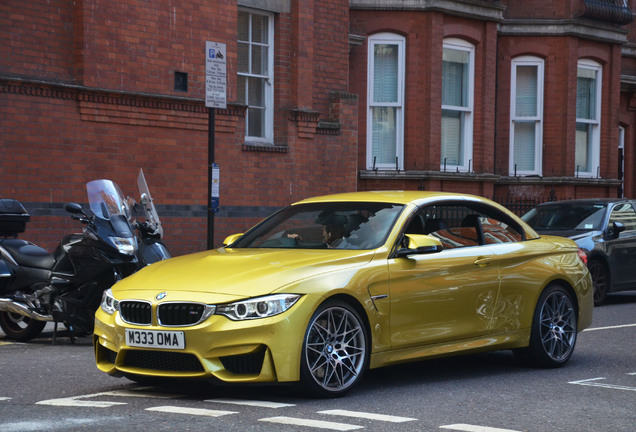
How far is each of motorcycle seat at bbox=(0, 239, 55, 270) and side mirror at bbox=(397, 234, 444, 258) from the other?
423 cm

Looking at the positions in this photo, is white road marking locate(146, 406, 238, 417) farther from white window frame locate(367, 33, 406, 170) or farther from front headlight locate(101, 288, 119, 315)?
white window frame locate(367, 33, 406, 170)

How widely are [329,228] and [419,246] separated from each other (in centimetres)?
82

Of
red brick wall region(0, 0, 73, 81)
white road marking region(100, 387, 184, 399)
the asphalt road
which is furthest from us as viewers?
red brick wall region(0, 0, 73, 81)

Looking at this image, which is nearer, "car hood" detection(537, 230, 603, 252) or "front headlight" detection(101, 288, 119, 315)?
"front headlight" detection(101, 288, 119, 315)

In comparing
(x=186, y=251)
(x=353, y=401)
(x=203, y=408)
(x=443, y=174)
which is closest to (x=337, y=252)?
(x=353, y=401)

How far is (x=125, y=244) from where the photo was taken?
10.3 m

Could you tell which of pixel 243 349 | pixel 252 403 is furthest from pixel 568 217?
pixel 243 349

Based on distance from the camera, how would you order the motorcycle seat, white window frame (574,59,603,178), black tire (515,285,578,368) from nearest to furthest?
black tire (515,285,578,368) → the motorcycle seat → white window frame (574,59,603,178)

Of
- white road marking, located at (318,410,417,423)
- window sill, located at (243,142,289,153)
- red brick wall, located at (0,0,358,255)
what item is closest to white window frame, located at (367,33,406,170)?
red brick wall, located at (0,0,358,255)

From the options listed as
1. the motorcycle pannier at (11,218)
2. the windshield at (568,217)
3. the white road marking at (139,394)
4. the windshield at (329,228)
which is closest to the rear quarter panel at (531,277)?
the windshield at (329,228)

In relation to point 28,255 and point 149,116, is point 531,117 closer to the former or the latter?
point 149,116

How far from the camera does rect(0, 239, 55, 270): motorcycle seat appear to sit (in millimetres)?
10750

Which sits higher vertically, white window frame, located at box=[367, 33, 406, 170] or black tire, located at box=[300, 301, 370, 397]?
white window frame, located at box=[367, 33, 406, 170]

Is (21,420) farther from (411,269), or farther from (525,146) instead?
(525,146)
